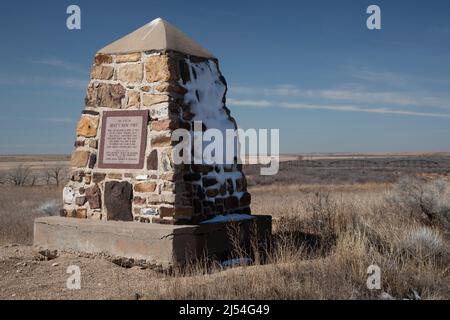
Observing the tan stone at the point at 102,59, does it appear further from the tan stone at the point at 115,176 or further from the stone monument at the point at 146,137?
the tan stone at the point at 115,176

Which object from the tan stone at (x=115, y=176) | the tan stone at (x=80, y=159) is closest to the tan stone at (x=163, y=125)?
the tan stone at (x=115, y=176)

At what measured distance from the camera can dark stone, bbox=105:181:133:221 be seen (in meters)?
7.11

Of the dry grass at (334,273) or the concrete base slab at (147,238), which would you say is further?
the concrete base slab at (147,238)

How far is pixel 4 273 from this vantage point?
6.66 meters

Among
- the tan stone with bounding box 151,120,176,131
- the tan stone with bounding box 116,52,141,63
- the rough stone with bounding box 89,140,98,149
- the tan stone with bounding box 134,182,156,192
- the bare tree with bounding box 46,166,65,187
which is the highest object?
the tan stone with bounding box 116,52,141,63

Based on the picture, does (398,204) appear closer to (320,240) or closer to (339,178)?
(320,240)

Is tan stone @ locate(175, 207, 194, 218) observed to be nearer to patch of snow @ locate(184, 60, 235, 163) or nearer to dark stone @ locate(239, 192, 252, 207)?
patch of snow @ locate(184, 60, 235, 163)

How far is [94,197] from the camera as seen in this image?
7.44 meters

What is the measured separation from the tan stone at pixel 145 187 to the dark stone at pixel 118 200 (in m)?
0.12

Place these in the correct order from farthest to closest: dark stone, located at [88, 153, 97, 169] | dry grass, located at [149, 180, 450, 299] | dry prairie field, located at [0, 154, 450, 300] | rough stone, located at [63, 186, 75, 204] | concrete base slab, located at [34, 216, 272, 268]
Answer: rough stone, located at [63, 186, 75, 204]
dark stone, located at [88, 153, 97, 169]
concrete base slab, located at [34, 216, 272, 268]
dry prairie field, located at [0, 154, 450, 300]
dry grass, located at [149, 180, 450, 299]

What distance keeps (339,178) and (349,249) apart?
29480mm

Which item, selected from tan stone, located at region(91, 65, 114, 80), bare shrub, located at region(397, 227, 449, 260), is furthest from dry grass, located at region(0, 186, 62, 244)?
bare shrub, located at region(397, 227, 449, 260)

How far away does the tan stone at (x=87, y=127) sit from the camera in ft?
24.7

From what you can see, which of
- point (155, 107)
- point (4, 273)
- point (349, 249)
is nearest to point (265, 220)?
point (349, 249)
